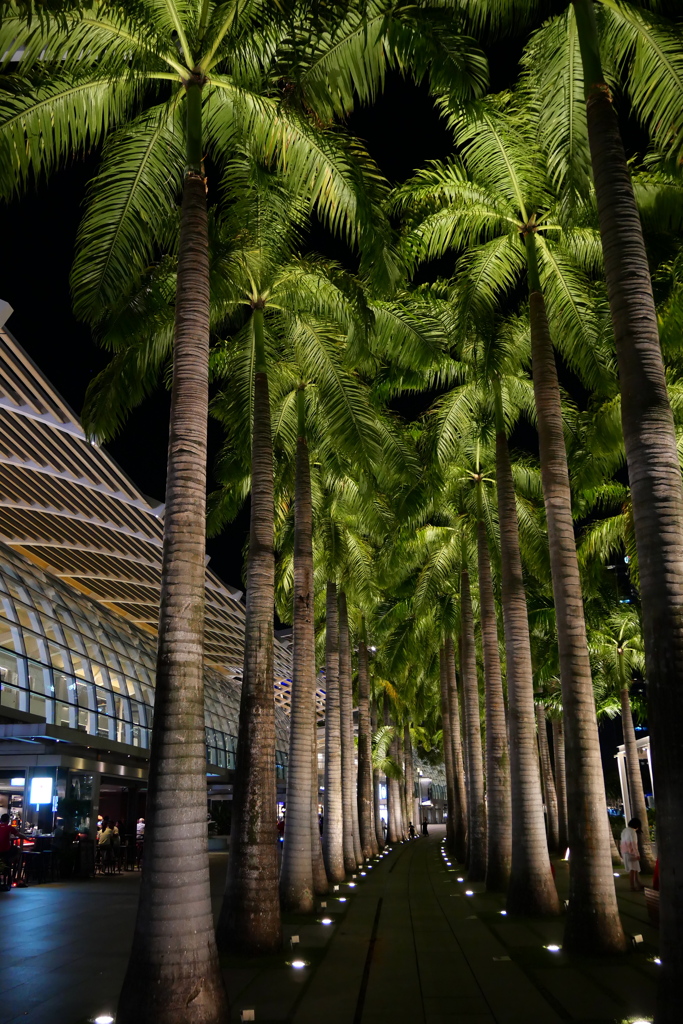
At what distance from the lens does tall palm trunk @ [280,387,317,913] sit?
49.2 feet

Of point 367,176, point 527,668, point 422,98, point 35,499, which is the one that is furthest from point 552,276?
point 35,499

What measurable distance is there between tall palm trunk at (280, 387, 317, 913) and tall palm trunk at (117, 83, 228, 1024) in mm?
7480

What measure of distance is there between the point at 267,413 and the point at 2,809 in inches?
832

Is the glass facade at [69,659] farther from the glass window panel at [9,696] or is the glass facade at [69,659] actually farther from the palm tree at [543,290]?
the palm tree at [543,290]

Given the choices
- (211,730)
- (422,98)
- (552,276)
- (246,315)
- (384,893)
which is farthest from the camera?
(211,730)

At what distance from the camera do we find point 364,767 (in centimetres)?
3291

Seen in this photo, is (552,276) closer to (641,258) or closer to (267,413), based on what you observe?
(267,413)

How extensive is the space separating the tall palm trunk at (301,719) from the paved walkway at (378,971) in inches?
27.4

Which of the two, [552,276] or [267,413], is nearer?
[267,413]

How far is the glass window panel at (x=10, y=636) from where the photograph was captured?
1021 inches

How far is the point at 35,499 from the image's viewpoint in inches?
1077

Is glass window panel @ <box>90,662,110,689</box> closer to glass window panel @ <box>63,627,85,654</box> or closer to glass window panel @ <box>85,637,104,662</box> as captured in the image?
glass window panel @ <box>85,637,104,662</box>

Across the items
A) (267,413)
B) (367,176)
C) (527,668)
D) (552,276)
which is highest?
(552,276)

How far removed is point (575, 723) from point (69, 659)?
23266 millimetres
